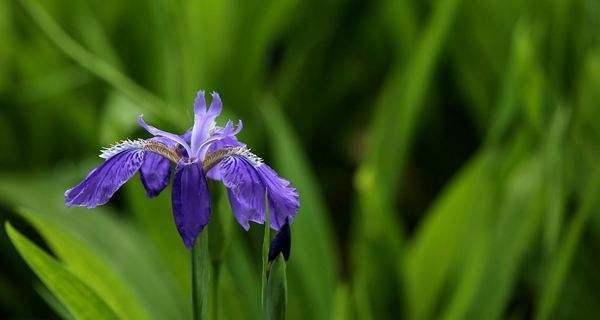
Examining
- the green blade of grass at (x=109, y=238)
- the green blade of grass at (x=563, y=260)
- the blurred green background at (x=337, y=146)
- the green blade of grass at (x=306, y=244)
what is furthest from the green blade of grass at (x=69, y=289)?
the green blade of grass at (x=563, y=260)

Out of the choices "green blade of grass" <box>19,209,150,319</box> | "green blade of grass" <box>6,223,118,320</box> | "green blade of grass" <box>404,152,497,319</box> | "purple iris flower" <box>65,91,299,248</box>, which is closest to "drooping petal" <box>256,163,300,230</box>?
"purple iris flower" <box>65,91,299,248</box>

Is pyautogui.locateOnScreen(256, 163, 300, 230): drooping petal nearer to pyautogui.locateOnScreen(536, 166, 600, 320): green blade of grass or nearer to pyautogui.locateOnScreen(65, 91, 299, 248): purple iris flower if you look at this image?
pyautogui.locateOnScreen(65, 91, 299, 248): purple iris flower

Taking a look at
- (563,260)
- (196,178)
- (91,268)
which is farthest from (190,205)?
(563,260)

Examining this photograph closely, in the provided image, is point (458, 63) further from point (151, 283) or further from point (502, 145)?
point (151, 283)

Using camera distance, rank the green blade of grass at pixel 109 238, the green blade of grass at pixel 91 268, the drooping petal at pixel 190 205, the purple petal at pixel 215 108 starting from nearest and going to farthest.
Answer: the drooping petal at pixel 190 205 → the purple petal at pixel 215 108 → the green blade of grass at pixel 91 268 → the green blade of grass at pixel 109 238

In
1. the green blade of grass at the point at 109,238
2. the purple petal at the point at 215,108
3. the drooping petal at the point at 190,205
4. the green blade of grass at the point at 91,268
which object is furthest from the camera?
the green blade of grass at the point at 109,238

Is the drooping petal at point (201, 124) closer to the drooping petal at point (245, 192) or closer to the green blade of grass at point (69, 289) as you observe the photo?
the drooping petal at point (245, 192)
